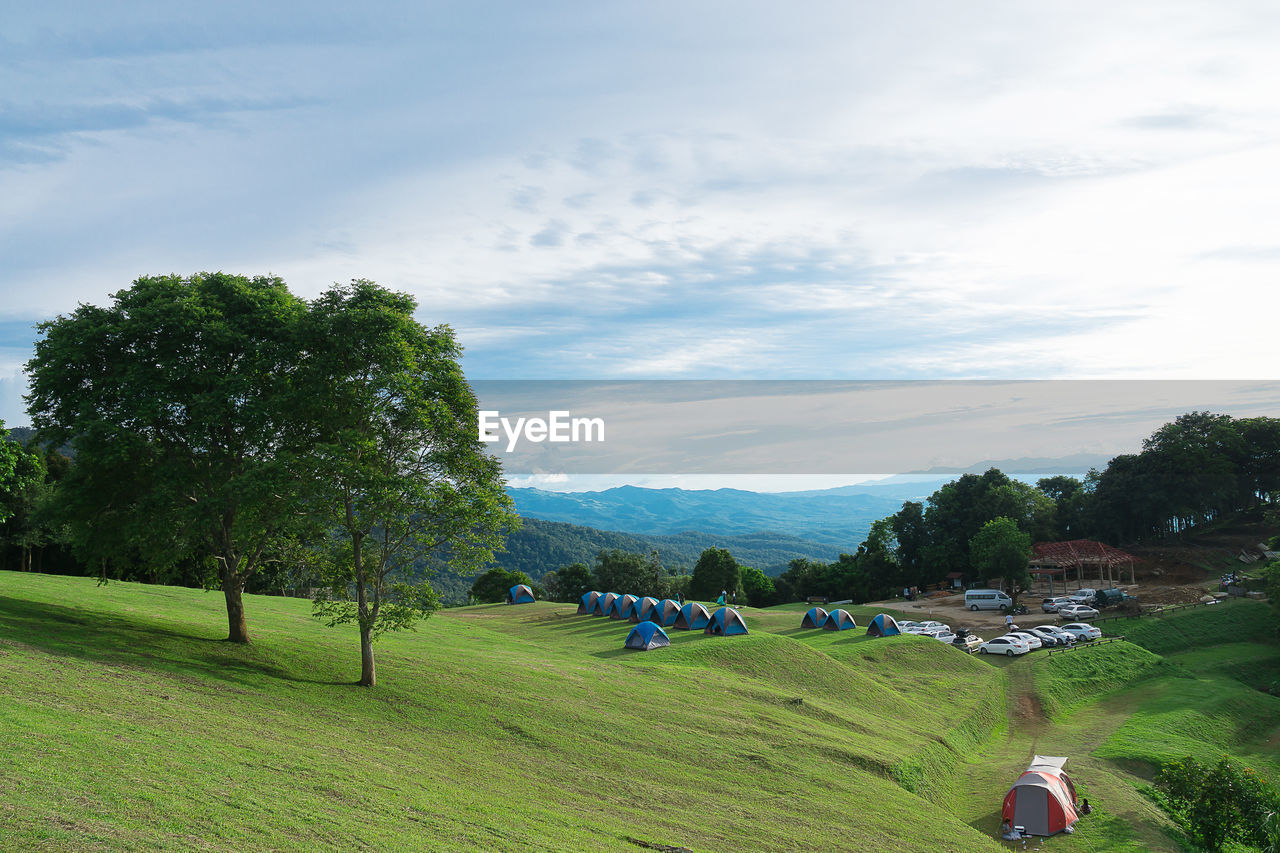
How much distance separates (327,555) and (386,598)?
10.1ft

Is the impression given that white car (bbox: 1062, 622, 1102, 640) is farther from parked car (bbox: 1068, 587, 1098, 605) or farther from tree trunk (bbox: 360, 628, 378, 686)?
Answer: tree trunk (bbox: 360, 628, 378, 686)

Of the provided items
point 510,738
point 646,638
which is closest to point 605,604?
point 646,638

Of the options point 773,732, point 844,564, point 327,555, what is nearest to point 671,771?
point 773,732

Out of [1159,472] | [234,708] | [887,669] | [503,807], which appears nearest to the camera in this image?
[503,807]

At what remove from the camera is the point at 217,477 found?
90.1 feet

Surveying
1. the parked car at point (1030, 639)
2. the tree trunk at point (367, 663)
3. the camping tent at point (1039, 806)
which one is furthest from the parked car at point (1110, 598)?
the tree trunk at point (367, 663)

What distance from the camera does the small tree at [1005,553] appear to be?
7156cm

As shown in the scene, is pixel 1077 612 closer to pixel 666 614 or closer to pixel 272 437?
pixel 666 614

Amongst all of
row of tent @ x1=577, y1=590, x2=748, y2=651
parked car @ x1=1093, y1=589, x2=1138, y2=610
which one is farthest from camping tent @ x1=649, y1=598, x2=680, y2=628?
parked car @ x1=1093, y1=589, x2=1138, y2=610

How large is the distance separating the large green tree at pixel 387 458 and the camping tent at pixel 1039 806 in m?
19.7

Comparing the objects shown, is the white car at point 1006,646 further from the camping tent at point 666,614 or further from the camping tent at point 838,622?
the camping tent at point 666,614

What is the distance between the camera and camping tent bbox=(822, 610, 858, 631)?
56.9 metres

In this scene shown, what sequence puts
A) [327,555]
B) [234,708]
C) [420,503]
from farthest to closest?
1. [327,555]
2. [420,503]
3. [234,708]

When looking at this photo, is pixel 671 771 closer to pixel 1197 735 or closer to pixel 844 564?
pixel 1197 735
